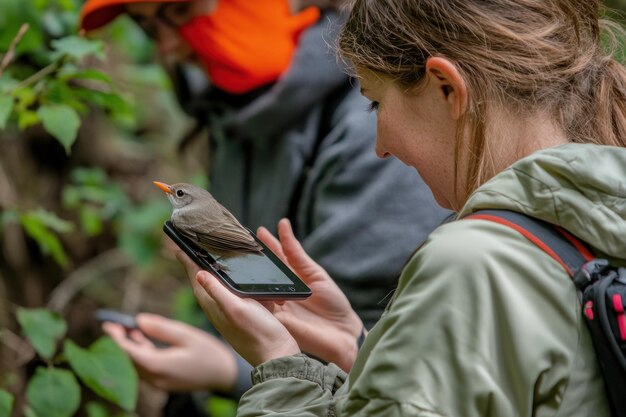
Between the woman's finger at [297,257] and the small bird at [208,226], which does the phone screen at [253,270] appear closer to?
the small bird at [208,226]

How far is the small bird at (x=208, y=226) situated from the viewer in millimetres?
1813

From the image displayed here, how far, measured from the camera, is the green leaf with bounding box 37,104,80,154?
2252 millimetres

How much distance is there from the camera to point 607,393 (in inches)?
50.4

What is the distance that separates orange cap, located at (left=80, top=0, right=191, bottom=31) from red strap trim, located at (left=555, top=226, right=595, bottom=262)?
76.0 inches

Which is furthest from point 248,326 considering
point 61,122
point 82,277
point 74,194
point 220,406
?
point 82,277

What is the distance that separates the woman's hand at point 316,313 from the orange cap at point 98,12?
44.7 inches

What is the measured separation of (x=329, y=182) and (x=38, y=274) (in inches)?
73.2

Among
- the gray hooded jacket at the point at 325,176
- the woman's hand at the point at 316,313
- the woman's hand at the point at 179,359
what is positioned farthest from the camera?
the woman's hand at the point at 179,359

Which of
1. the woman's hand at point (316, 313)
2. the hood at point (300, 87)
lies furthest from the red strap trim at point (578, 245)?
the hood at point (300, 87)

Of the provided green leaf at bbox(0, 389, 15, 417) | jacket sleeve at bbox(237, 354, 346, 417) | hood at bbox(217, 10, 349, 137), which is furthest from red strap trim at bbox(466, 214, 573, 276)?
hood at bbox(217, 10, 349, 137)

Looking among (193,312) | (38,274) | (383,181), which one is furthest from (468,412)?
(193,312)

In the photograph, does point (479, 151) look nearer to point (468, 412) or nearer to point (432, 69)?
point (432, 69)

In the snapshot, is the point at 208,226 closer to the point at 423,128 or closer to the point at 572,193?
the point at 423,128

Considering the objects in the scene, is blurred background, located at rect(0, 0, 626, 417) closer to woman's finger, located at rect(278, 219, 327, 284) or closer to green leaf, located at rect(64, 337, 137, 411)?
green leaf, located at rect(64, 337, 137, 411)
